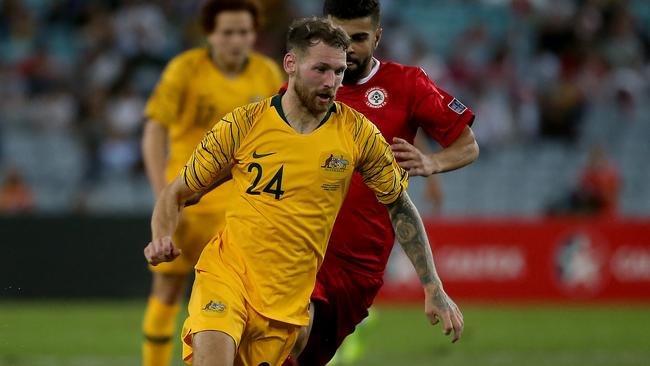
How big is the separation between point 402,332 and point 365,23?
7067 mm

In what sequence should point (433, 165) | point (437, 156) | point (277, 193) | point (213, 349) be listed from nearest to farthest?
point (213, 349) → point (277, 193) → point (433, 165) → point (437, 156)

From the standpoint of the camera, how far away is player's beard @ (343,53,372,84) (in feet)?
20.1

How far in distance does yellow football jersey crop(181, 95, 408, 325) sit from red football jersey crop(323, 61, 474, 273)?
2.06 feet

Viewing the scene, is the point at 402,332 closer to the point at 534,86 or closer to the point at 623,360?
the point at 623,360

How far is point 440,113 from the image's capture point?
625 centimetres

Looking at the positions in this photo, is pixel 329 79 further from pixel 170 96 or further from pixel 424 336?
pixel 424 336

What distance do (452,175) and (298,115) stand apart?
12.5 m

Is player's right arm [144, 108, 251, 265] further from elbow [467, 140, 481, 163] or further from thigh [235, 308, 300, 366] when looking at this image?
elbow [467, 140, 481, 163]

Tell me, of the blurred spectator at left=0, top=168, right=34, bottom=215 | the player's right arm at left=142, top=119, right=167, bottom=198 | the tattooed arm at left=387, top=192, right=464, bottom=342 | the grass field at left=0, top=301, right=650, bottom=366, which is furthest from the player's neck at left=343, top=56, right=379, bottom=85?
the blurred spectator at left=0, top=168, right=34, bottom=215

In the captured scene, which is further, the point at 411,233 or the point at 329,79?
the point at 411,233

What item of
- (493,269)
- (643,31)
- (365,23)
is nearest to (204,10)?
(365,23)

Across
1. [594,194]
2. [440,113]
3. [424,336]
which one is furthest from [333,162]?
[594,194]

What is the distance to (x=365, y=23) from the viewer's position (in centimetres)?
609

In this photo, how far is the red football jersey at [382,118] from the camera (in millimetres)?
6246
